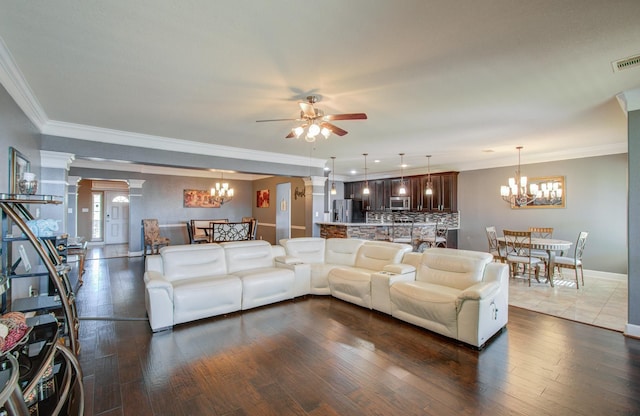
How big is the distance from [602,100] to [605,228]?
3.76 metres

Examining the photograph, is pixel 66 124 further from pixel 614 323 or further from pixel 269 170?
pixel 614 323

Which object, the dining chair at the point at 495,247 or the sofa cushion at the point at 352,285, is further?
the dining chair at the point at 495,247

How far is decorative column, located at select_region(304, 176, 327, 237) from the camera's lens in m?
7.39

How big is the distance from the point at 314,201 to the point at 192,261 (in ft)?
12.7

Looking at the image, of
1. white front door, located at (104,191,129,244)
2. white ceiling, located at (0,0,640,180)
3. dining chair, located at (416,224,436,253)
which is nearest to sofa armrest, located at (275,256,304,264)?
white ceiling, located at (0,0,640,180)

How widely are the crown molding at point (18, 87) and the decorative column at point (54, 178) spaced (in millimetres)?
591

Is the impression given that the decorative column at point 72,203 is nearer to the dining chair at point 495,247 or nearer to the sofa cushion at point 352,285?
the sofa cushion at point 352,285

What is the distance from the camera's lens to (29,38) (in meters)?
2.19

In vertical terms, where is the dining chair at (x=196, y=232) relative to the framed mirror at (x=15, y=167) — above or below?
below

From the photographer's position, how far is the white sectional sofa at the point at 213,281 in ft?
10.9

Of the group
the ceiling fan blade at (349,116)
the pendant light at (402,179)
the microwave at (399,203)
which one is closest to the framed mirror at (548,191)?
the pendant light at (402,179)

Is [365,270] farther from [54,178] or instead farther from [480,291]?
[54,178]

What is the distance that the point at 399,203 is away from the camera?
9398 millimetres

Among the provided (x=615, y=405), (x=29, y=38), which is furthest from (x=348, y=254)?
(x=29, y=38)
